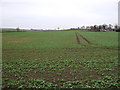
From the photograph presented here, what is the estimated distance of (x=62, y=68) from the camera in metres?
9.12

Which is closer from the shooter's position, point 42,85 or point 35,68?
point 42,85

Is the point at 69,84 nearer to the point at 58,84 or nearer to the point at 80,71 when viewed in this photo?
the point at 58,84

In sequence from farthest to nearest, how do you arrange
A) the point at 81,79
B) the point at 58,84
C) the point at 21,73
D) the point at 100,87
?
the point at 21,73
the point at 81,79
the point at 58,84
the point at 100,87

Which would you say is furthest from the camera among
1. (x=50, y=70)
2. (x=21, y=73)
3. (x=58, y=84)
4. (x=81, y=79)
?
(x=50, y=70)

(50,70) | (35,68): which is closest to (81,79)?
(50,70)

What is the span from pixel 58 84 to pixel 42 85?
0.96 m

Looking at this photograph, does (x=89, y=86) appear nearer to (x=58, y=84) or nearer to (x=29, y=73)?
(x=58, y=84)

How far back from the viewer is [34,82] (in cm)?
673

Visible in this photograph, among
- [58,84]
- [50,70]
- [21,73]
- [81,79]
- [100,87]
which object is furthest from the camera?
[50,70]

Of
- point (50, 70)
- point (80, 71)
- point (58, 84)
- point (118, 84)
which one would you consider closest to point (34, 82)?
point (58, 84)

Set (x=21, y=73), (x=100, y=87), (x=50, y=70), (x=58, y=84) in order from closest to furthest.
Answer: (x=100, y=87), (x=58, y=84), (x=21, y=73), (x=50, y=70)

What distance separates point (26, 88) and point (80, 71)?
4.18 metres

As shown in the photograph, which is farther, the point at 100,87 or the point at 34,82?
the point at 34,82

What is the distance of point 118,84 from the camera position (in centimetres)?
634
